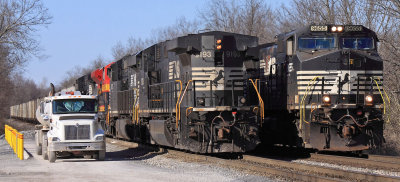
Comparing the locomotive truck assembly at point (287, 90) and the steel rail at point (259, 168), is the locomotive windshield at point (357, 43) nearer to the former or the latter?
the locomotive truck assembly at point (287, 90)

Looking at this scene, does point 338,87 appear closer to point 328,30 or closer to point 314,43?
point 314,43

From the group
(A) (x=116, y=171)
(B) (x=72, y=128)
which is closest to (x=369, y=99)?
(A) (x=116, y=171)

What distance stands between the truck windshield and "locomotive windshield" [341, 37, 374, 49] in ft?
26.6

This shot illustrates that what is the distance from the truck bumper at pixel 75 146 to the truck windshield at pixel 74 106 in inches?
48.7

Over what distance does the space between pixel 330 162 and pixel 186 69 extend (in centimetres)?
505

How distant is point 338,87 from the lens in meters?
15.4

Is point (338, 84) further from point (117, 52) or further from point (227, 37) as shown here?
point (117, 52)

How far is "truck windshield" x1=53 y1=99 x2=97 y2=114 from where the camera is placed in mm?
17062

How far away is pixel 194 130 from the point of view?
51.2 feet

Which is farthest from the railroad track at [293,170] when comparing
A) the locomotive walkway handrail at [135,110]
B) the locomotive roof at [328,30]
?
the locomotive walkway handrail at [135,110]

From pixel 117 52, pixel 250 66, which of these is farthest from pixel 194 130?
pixel 117 52

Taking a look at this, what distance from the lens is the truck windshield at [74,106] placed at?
672 inches

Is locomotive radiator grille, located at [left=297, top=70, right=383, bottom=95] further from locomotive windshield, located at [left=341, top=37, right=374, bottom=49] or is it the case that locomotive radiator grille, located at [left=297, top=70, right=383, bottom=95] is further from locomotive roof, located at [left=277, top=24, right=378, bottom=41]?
locomotive roof, located at [left=277, top=24, right=378, bottom=41]

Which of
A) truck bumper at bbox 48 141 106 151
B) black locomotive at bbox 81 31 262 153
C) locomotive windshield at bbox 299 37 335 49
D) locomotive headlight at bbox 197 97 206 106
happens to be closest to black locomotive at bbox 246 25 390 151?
locomotive windshield at bbox 299 37 335 49
